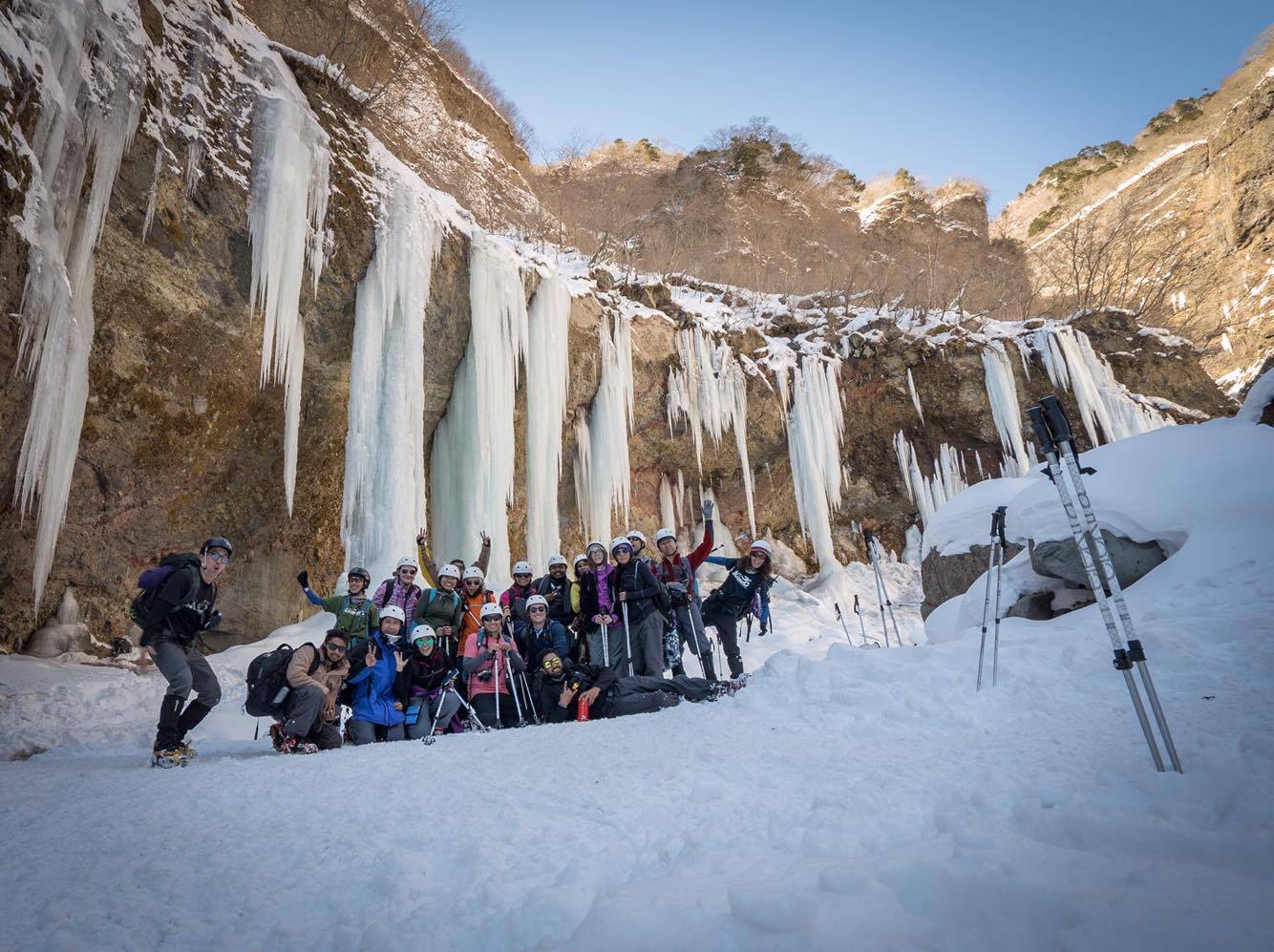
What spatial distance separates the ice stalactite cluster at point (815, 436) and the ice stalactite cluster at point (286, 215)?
10356mm

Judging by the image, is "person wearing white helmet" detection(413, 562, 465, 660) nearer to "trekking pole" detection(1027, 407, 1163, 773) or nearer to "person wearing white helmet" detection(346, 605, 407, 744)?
"person wearing white helmet" detection(346, 605, 407, 744)

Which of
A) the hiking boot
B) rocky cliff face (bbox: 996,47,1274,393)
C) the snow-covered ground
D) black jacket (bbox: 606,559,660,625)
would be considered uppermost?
rocky cliff face (bbox: 996,47,1274,393)

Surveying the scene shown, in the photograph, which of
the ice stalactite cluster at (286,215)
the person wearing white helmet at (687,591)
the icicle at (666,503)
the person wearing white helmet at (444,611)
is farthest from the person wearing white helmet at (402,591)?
the icicle at (666,503)

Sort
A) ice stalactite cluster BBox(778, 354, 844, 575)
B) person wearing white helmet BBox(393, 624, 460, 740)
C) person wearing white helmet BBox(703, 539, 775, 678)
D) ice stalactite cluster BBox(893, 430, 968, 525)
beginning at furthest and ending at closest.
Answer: ice stalactite cluster BBox(893, 430, 968, 525) < ice stalactite cluster BBox(778, 354, 844, 575) < person wearing white helmet BBox(703, 539, 775, 678) < person wearing white helmet BBox(393, 624, 460, 740)

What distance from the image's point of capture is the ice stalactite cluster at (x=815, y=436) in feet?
47.5

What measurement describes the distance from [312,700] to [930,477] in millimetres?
15720

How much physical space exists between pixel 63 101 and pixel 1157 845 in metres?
8.76

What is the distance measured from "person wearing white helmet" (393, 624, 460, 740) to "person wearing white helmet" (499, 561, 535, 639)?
68 centimetres

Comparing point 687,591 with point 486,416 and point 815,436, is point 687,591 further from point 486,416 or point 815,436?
point 815,436

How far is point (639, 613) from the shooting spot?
15.8 ft

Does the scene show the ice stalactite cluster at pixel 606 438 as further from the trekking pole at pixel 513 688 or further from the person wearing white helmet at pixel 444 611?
the trekking pole at pixel 513 688

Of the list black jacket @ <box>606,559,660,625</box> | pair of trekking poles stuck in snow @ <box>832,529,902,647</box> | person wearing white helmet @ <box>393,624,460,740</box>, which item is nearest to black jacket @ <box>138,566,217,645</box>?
person wearing white helmet @ <box>393,624,460,740</box>

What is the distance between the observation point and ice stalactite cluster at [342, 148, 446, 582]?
761 cm

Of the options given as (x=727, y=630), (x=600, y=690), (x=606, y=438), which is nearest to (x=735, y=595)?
(x=727, y=630)
